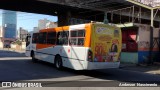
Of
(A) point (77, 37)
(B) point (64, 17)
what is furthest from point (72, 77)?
(B) point (64, 17)

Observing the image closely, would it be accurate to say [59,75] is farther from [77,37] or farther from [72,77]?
[77,37]

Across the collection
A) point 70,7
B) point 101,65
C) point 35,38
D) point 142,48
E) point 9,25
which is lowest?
point 101,65

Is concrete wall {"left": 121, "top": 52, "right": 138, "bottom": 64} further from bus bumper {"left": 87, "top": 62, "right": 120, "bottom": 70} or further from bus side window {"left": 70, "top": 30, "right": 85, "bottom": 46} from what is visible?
bus side window {"left": 70, "top": 30, "right": 85, "bottom": 46}

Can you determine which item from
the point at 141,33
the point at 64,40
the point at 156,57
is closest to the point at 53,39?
the point at 64,40

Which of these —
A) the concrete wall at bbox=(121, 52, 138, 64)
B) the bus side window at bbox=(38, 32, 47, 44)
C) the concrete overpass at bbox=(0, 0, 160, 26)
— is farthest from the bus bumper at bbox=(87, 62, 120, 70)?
the concrete overpass at bbox=(0, 0, 160, 26)

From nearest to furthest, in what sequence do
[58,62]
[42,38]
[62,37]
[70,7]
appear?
[62,37] < [58,62] < [42,38] < [70,7]

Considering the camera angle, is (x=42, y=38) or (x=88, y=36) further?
(x=42, y=38)

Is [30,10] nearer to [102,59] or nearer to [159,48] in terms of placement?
[159,48]

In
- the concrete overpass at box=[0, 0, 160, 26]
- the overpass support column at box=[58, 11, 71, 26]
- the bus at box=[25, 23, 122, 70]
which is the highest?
the concrete overpass at box=[0, 0, 160, 26]

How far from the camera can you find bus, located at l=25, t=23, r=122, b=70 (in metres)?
14.5

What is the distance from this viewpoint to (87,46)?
14.5m

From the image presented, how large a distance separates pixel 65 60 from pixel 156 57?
11.0 metres

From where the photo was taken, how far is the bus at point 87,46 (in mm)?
14531

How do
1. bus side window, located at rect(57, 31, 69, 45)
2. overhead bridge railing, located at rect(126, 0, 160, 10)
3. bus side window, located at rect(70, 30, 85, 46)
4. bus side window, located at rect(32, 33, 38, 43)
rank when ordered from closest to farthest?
bus side window, located at rect(70, 30, 85, 46) < bus side window, located at rect(57, 31, 69, 45) < bus side window, located at rect(32, 33, 38, 43) < overhead bridge railing, located at rect(126, 0, 160, 10)
